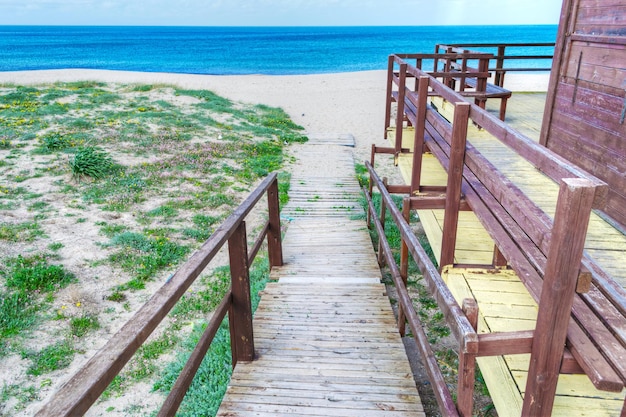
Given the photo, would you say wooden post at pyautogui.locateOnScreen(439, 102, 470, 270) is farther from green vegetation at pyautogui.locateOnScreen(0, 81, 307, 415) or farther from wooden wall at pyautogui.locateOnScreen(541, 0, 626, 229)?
green vegetation at pyautogui.locateOnScreen(0, 81, 307, 415)

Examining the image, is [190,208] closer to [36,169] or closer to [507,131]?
[36,169]

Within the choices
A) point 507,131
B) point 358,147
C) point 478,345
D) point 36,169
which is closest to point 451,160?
point 507,131

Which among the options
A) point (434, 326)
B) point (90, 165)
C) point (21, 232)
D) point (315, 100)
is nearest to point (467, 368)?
point (434, 326)

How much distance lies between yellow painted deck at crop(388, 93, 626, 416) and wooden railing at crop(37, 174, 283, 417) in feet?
5.43

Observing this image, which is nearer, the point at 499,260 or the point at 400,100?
the point at 499,260

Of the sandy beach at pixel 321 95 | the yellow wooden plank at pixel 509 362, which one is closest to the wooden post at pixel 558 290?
the yellow wooden plank at pixel 509 362

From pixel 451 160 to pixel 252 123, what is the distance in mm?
14125

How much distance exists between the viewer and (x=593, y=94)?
503cm

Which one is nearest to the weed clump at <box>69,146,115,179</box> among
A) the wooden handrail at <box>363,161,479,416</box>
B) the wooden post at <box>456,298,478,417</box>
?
the wooden handrail at <box>363,161,479,416</box>

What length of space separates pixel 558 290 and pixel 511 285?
1704mm

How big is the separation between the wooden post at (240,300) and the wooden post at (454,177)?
159cm

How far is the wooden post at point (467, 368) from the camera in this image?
227cm

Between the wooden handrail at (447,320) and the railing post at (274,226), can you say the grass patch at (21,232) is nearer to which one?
the railing post at (274,226)

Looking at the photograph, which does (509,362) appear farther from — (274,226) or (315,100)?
(315,100)
